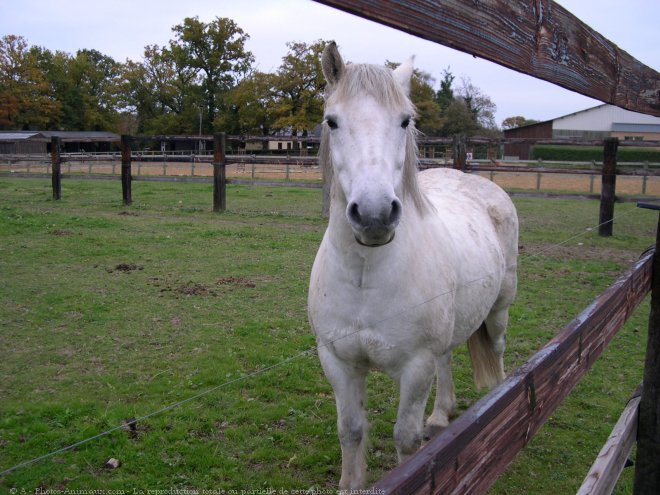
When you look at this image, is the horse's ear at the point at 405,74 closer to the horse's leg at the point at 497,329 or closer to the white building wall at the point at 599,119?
the horse's leg at the point at 497,329

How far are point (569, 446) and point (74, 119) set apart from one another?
Result: 197 ft

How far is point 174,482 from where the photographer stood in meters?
2.93

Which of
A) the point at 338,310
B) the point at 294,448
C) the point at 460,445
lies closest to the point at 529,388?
the point at 460,445

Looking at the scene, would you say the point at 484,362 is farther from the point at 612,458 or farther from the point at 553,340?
the point at 553,340

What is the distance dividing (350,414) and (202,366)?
2.05m

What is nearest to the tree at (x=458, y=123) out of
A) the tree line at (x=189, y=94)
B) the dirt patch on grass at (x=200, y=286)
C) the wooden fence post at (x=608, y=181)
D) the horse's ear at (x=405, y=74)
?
the tree line at (x=189, y=94)

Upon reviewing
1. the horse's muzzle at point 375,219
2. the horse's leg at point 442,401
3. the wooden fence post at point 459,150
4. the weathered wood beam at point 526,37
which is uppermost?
the wooden fence post at point 459,150

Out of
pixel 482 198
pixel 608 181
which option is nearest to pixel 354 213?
pixel 482 198

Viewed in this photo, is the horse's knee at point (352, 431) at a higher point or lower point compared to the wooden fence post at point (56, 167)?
lower

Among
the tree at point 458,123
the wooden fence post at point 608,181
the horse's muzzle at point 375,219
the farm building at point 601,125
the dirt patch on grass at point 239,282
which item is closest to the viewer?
the horse's muzzle at point 375,219

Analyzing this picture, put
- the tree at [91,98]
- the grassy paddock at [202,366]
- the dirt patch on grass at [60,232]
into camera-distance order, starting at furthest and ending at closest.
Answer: the tree at [91,98] → the dirt patch on grass at [60,232] → the grassy paddock at [202,366]

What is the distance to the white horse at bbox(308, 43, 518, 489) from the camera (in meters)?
2.01

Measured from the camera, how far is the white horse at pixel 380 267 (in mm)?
2008

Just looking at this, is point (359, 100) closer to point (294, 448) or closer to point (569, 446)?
point (294, 448)
